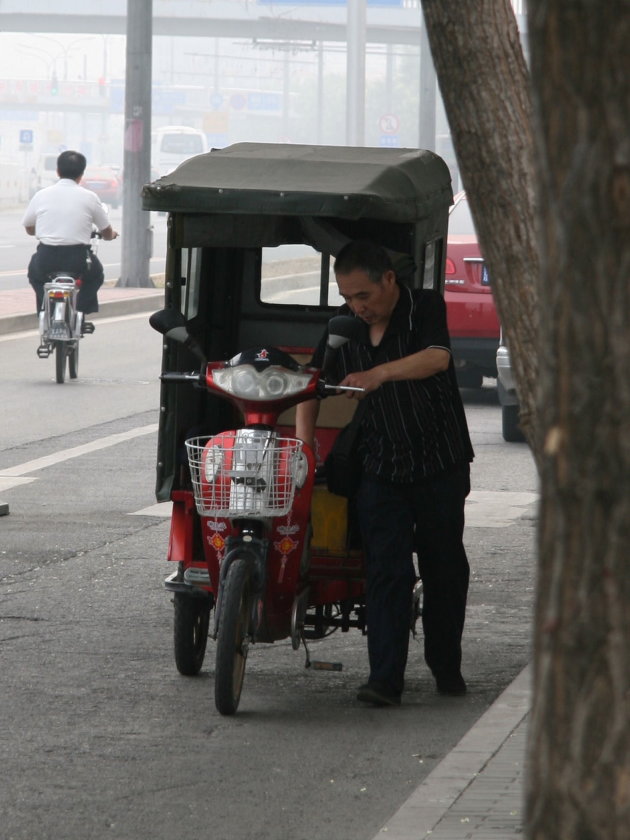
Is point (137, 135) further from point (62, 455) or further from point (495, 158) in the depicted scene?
point (495, 158)

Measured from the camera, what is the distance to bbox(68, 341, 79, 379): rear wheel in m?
16.2

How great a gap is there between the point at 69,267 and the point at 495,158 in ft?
38.0

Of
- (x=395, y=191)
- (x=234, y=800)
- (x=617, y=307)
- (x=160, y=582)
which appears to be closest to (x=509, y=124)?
(x=395, y=191)

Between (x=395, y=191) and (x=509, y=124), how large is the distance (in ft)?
5.36

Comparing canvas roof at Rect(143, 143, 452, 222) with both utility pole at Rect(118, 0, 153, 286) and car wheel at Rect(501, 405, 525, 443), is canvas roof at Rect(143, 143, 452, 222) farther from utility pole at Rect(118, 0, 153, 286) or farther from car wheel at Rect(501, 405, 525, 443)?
utility pole at Rect(118, 0, 153, 286)

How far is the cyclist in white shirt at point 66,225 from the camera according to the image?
15.8 metres

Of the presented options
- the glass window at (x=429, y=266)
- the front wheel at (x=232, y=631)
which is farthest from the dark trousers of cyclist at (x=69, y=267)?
the front wheel at (x=232, y=631)

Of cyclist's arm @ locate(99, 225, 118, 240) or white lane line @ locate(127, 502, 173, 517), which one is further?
cyclist's arm @ locate(99, 225, 118, 240)

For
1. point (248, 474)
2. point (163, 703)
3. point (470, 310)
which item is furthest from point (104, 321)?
point (248, 474)

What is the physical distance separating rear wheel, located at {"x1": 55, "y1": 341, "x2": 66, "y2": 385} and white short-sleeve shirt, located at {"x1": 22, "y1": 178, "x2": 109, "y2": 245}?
94 cm

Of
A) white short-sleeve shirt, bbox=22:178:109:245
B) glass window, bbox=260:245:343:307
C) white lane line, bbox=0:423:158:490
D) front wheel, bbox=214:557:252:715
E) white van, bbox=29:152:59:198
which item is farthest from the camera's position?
white van, bbox=29:152:59:198

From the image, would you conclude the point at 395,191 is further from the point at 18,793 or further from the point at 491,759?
the point at 18,793

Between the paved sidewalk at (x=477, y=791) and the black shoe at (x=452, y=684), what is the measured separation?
1.51 feet

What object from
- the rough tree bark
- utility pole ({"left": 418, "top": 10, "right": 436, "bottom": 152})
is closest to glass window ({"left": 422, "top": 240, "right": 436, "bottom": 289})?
the rough tree bark
